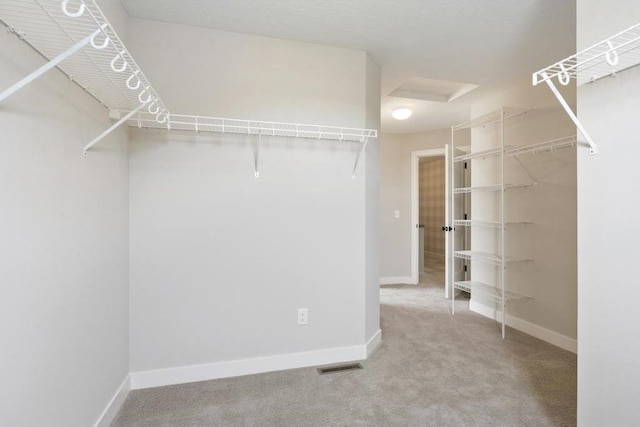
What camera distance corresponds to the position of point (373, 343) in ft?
8.60

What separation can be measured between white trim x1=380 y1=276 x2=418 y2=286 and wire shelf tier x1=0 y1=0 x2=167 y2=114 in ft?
13.7

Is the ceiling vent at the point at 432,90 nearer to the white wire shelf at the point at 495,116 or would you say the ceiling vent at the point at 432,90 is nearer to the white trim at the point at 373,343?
the white wire shelf at the point at 495,116

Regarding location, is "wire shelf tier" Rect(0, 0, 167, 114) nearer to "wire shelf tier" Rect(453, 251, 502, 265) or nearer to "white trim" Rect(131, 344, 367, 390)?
"white trim" Rect(131, 344, 367, 390)

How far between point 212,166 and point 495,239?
9.93 ft

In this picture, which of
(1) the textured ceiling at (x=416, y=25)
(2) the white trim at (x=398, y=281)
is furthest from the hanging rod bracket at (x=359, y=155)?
(2) the white trim at (x=398, y=281)

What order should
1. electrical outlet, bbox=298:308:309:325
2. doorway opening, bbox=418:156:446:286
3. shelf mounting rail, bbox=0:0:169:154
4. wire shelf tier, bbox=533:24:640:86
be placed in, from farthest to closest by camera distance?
1. doorway opening, bbox=418:156:446:286
2. electrical outlet, bbox=298:308:309:325
3. wire shelf tier, bbox=533:24:640:86
4. shelf mounting rail, bbox=0:0:169:154

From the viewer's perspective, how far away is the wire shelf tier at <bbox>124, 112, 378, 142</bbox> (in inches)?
80.7

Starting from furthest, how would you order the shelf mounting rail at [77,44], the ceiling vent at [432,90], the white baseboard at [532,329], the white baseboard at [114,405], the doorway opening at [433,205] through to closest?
the doorway opening at [433,205] < the ceiling vent at [432,90] < the white baseboard at [532,329] < the white baseboard at [114,405] < the shelf mounting rail at [77,44]

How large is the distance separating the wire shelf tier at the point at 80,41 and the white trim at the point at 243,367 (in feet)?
5.60

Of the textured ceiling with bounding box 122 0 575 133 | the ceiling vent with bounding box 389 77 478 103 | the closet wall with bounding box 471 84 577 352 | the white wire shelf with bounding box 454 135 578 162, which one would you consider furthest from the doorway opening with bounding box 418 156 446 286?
the textured ceiling with bounding box 122 0 575 133

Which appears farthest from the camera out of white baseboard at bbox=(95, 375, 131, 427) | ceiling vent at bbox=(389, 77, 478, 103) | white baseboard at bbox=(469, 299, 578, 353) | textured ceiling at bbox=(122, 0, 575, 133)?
ceiling vent at bbox=(389, 77, 478, 103)

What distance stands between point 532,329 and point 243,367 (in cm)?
270

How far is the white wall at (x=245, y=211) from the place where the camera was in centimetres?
210

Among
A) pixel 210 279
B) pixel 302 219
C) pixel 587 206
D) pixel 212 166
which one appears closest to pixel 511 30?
pixel 587 206
